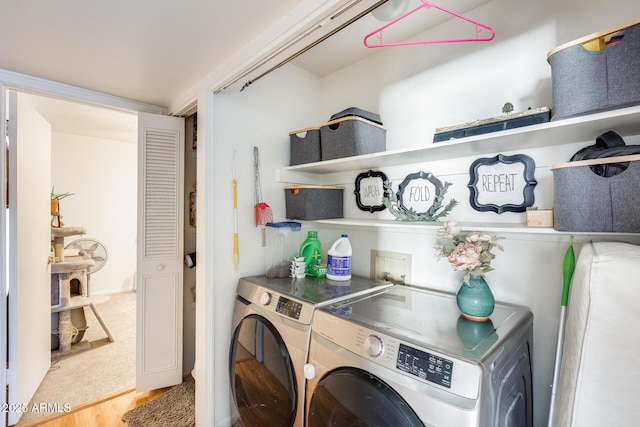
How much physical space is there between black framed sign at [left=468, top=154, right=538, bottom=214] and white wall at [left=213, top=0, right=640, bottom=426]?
38 millimetres

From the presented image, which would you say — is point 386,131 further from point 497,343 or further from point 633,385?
point 633,385

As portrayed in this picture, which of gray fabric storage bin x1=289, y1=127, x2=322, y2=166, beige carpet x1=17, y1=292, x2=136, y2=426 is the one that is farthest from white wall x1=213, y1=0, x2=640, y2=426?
beige carpet x1=17, y1=292, x2=136, y2=426

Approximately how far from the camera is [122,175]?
5.04 meters

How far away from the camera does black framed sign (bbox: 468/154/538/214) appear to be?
4.33 feet

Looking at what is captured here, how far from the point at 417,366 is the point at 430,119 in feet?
4.27

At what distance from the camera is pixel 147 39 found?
1.40m

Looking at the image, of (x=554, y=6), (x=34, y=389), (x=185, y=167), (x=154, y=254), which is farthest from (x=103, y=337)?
(x=554, y=6)

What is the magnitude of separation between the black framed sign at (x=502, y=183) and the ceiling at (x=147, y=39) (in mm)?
809

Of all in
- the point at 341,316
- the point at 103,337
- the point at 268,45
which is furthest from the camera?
the point at 103,337

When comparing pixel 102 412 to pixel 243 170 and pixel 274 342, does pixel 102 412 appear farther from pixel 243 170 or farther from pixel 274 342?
pixel 243 170

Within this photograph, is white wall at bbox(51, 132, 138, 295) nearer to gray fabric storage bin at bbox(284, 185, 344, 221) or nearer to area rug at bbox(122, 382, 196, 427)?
area rug at bbox(122, 382, 196, 427)

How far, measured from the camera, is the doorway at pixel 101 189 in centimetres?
339

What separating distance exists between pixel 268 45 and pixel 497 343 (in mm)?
1489

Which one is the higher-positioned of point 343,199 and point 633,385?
point 343,199
